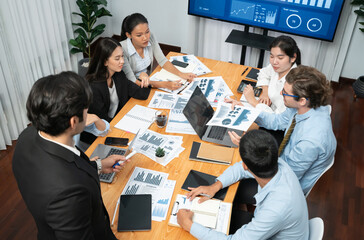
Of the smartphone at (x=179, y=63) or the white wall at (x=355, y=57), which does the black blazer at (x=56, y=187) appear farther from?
the white wall at (x=355, y=57)

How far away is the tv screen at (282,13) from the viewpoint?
12.4 ft

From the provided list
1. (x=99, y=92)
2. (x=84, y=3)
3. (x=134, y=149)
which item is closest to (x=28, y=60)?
(x=84, y=3)

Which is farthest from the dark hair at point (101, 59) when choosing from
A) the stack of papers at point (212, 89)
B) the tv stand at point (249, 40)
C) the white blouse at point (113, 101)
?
the tv stand at point (249, 40)

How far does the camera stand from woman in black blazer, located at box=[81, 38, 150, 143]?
2.45 metres

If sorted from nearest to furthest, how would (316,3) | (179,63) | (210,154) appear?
(210,154)
(179,63)
(316,3)

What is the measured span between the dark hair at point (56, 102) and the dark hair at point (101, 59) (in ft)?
4.17

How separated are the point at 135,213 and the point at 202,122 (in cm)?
85

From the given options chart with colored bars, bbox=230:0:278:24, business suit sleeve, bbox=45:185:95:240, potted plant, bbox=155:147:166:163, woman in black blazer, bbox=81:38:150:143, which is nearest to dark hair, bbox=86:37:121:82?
woman in black blazer, bbox=81:38:150:143

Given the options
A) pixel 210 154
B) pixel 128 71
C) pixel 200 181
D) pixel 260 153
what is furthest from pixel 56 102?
pixel 128 71

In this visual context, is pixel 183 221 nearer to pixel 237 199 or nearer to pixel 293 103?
pixel 237 199

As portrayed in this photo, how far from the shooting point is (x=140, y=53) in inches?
121

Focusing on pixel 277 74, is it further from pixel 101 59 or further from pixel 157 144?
pixel 101 59

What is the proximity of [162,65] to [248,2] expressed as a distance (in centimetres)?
161

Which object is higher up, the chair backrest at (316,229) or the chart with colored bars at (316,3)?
the chart with colored bars at (316,3)
